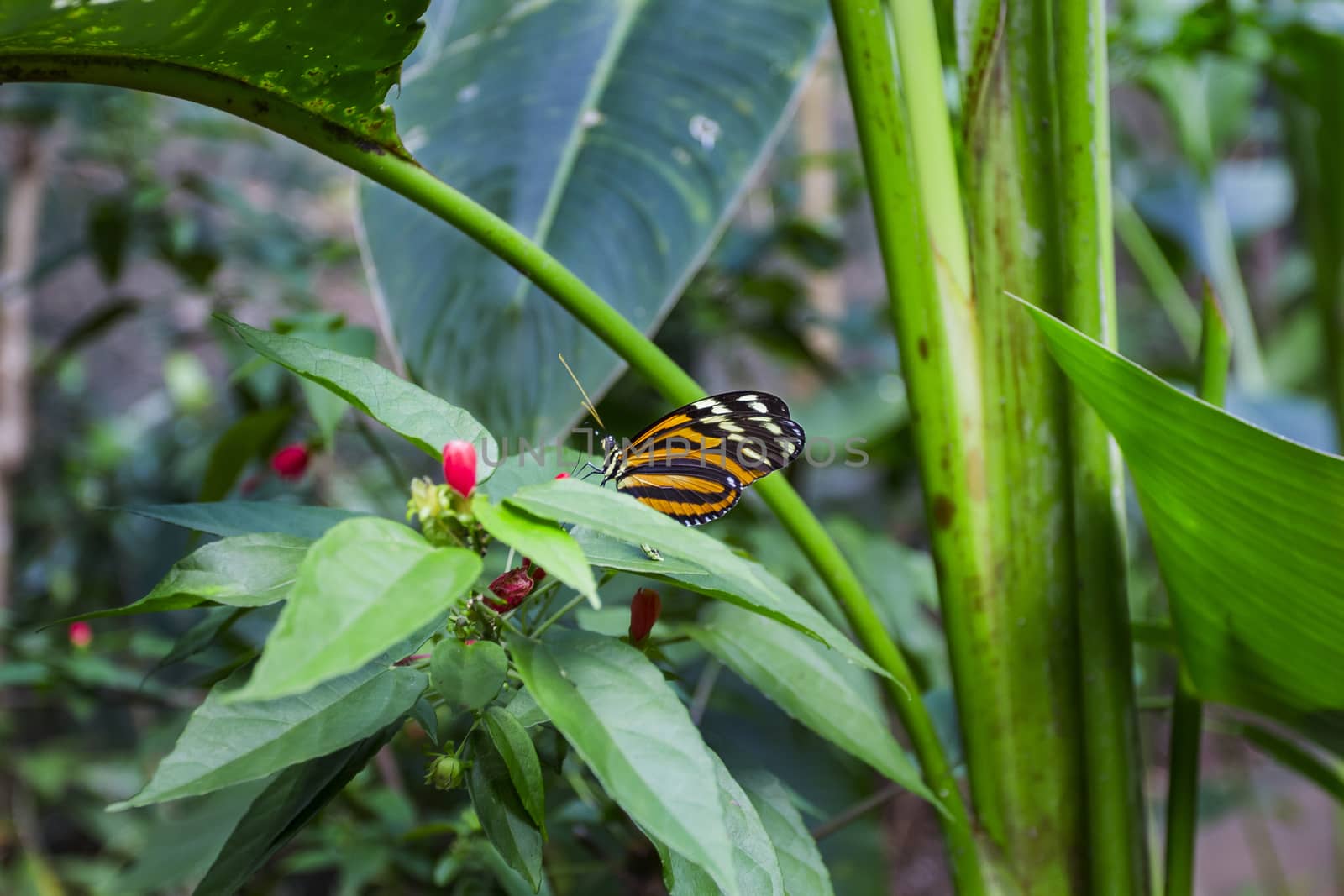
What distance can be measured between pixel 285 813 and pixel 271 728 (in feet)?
0.25

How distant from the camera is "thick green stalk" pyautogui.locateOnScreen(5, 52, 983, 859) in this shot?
14.0 inches

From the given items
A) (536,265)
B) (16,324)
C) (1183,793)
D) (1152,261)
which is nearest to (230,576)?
(536,265)

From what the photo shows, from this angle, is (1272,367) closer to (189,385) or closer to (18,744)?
(189,385)

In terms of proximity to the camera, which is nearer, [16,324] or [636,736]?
[636,736]

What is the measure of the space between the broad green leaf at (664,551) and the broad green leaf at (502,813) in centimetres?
8

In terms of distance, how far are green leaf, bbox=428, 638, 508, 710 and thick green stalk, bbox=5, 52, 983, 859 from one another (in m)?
0.15

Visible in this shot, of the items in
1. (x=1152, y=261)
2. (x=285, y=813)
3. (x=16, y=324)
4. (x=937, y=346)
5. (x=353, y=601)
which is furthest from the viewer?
(x=1152, y=261)

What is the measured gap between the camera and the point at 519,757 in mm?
298

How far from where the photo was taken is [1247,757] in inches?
97.0

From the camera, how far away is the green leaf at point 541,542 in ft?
0.76

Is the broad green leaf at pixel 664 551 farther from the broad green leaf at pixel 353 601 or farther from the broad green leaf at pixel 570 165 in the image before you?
the broad green leaf at pixel 570 165

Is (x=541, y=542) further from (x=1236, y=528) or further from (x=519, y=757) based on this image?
(x=1236, y=528)

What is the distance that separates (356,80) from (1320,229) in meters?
1.18

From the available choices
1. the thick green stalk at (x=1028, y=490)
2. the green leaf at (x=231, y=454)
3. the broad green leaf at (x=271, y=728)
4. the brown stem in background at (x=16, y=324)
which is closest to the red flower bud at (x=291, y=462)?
the green leaf at (x=231, y=454)
